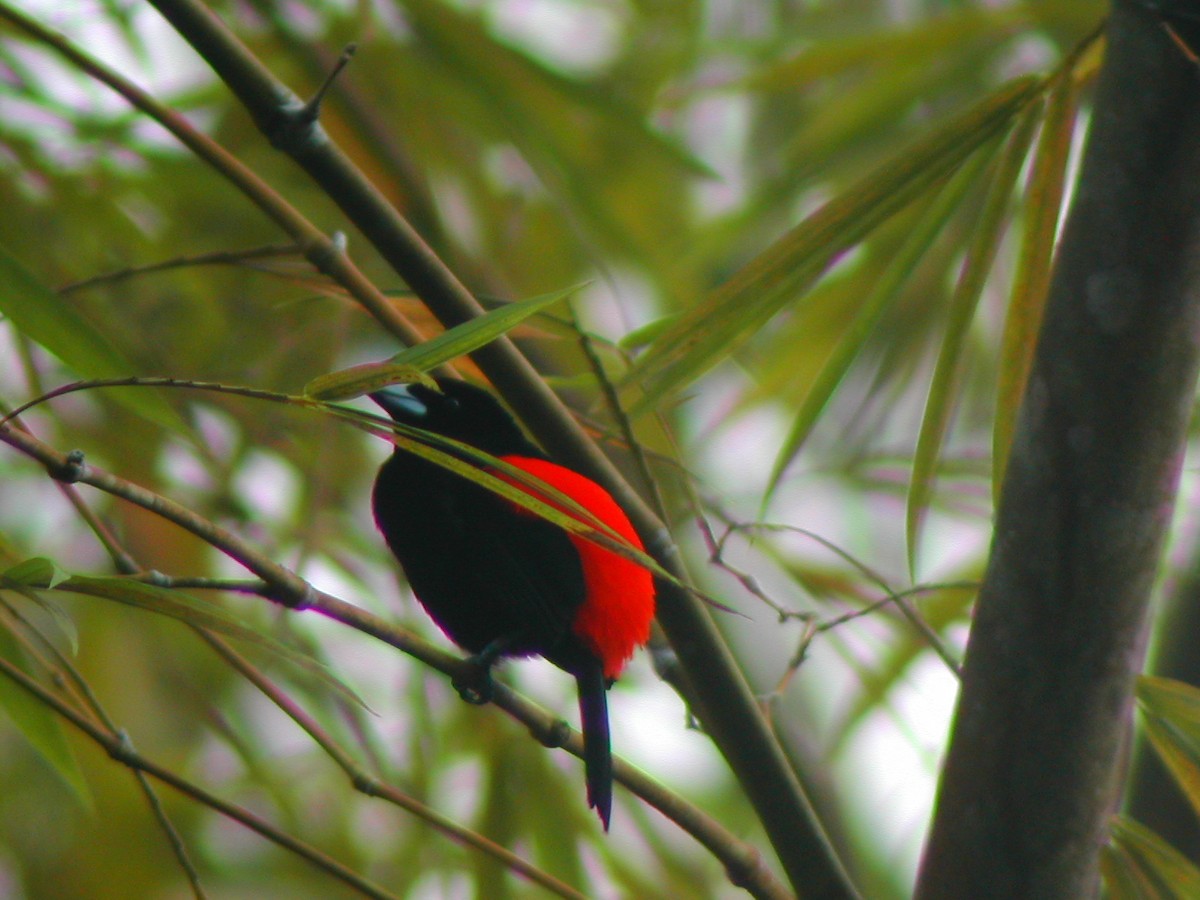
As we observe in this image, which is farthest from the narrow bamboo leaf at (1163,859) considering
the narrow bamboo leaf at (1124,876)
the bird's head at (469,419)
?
the bird's head at (469,419)

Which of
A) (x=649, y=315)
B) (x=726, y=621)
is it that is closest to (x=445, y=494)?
(x=726, y=621)

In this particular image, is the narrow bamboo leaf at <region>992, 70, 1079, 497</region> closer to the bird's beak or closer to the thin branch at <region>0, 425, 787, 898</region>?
the thin branch at <region>0, 425, 787, 898</region>

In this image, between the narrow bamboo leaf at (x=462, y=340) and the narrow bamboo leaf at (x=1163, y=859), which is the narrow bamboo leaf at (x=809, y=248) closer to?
the narrow bamboo leaf at (x=462, y=340)

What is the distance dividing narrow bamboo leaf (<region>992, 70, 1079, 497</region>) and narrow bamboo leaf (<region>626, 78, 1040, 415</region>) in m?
0.08

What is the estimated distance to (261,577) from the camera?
108 centimetres

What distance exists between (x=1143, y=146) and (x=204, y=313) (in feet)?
7.60

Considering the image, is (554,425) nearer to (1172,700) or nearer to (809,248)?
(809,248)

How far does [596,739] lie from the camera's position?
1.64m

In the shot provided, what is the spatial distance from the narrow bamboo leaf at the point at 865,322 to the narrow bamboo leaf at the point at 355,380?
620 mm

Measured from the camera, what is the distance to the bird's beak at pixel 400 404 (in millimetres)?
2246

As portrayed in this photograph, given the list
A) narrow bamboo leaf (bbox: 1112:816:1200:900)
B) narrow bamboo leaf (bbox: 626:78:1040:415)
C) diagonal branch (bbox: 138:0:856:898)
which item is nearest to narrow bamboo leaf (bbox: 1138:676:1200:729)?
narrow bamboo leaf (bbox: 1112:816:1200:900)

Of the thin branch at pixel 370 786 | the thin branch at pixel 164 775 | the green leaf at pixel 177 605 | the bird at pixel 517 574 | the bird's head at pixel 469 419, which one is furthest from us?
the bird's head at pixel 469 419

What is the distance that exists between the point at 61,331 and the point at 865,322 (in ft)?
3.18

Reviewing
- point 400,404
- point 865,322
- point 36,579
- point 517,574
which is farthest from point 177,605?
point 400,404
